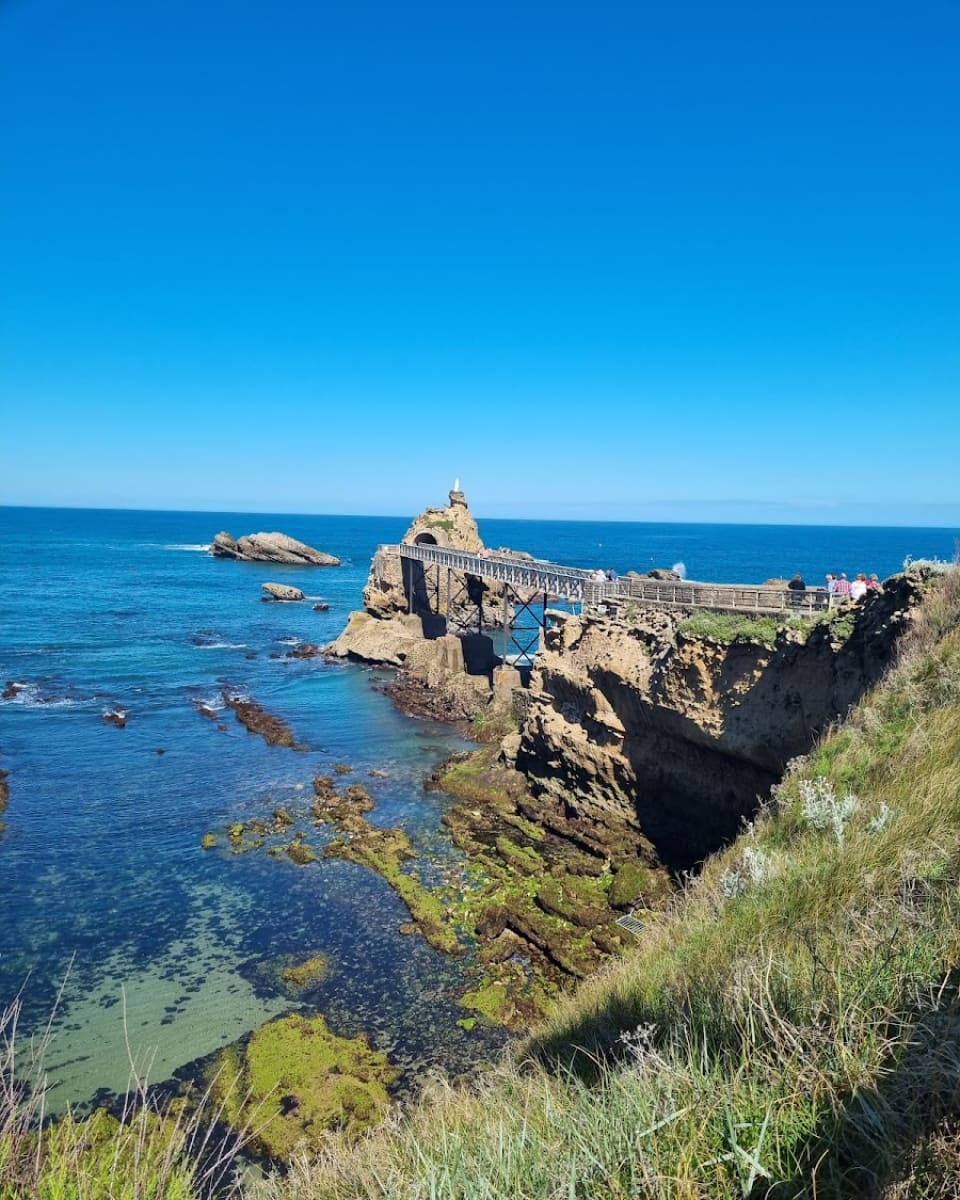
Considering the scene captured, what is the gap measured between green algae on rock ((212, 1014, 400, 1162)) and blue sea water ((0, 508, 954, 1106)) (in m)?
0.42

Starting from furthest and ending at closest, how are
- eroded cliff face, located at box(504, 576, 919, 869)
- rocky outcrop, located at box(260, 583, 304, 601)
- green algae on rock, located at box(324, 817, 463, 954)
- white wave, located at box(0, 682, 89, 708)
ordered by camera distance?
rocky outcrop, located at box(260, 583, 304, 601) → white wave, located at box(0, 682, 89, 708) → green algae on rock, located at box(324, 817, 463, 954) → eroded cliff face, located at box(504, 576, 919, 869)

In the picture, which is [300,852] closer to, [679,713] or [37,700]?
[679,713]

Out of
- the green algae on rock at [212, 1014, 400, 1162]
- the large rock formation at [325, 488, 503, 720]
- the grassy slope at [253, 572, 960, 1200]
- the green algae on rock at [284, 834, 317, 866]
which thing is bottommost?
the green algae on rock at [212, 1014, 400, 1162]

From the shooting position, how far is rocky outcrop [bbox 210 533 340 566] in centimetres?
10775

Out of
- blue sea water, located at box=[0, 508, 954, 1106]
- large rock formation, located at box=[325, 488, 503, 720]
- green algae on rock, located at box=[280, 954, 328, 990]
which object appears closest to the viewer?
blue sea water, located at box=[0, 508, 954, 1106]

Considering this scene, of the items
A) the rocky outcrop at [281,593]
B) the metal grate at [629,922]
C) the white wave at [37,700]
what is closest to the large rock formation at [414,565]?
the rocky outcrop at [281,593]

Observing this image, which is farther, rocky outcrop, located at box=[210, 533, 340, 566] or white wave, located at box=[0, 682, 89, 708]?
rocky outcrop, located at box=[210, 533, 340, 566]

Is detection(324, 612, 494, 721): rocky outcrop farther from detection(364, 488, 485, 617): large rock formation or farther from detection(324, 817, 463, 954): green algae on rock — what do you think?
detection(324, 817, 463, 954): green algae on rock

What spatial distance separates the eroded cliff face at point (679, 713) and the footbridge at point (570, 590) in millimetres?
857

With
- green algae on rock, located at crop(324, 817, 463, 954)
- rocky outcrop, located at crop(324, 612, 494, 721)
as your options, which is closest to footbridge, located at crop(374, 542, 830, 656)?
rocky outcrop, located at crop(324, 612, 494, 721)

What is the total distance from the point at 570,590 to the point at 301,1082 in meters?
19.0

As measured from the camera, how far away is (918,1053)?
3389 mm

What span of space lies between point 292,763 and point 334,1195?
23.0m

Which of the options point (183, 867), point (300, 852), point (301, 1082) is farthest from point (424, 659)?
point (301, 1082)
